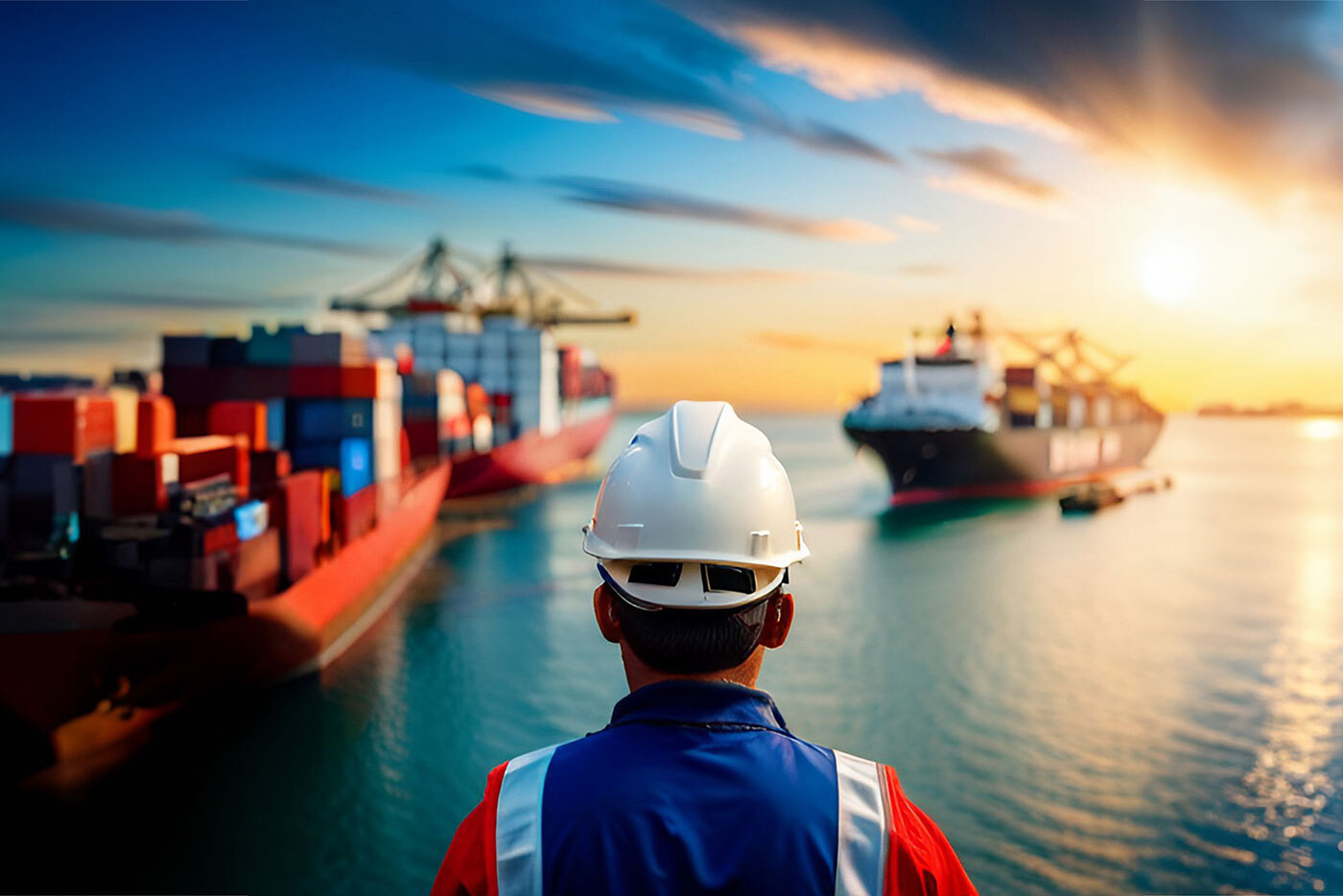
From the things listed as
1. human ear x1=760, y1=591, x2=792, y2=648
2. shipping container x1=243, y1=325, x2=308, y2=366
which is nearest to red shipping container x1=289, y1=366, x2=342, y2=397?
shipping container x1=243, y1=325, x2=308, y2=366

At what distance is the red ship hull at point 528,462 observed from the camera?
3375 cm

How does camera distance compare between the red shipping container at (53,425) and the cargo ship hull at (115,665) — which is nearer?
the cargo ship hull at (115,665)

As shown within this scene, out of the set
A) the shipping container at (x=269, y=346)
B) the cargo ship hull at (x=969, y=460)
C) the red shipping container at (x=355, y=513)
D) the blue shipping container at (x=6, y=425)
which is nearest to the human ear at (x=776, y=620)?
the blue shipping container at (x=6, y=425)

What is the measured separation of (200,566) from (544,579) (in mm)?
10111

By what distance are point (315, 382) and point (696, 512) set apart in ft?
69.9

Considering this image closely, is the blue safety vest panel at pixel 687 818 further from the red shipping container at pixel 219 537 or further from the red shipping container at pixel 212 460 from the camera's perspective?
the red shipping container at pixel 212 460

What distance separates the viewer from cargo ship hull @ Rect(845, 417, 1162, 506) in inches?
1400

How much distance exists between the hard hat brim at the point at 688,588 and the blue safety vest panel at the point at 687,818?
9.6 inches

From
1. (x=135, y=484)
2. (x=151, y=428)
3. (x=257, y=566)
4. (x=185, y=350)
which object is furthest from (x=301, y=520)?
(x=185, y=350)

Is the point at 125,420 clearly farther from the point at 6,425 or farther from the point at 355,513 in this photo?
the point at 355,513

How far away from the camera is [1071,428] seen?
4284cm

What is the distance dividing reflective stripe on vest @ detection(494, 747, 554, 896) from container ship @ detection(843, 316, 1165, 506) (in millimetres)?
35256

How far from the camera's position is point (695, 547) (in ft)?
5.29

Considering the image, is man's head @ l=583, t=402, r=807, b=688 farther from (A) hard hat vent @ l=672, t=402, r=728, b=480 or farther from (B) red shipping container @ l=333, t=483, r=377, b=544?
(B) red shipping container @ l=333, t=483, r=377, b=544
